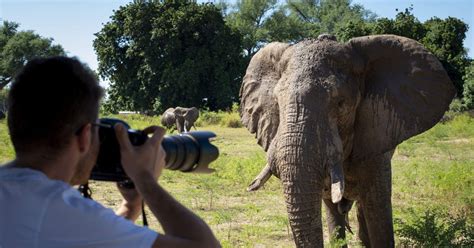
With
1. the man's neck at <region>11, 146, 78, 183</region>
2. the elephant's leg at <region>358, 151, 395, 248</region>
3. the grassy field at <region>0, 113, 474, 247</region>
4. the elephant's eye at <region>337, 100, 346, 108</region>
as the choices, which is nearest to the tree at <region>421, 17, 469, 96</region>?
the grassy field at <region>0, 113, 474, 247</region>

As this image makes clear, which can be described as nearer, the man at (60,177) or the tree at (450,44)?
the man at (60,177)

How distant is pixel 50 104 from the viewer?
162cm

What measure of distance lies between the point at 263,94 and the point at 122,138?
13.5ft

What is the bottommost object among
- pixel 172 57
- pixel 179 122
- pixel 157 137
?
pixel 157 137

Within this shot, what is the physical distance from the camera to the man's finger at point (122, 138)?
1.79 meters

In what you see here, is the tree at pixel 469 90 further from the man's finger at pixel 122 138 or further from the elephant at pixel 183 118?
the man's finger at pixel 122 138

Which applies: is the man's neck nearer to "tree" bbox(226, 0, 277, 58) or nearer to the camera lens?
the camera lens

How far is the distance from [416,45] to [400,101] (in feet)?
1.51

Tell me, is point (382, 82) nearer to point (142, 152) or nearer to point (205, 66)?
point (142, 152)

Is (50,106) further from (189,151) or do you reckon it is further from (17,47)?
(17,47)

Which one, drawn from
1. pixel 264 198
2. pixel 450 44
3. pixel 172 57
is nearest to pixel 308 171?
pixel 264 198

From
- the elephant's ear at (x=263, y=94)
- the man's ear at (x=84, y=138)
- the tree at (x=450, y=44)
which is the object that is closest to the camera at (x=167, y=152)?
the man's ear at (x=84, y=138)

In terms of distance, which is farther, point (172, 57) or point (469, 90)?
point (172, 57)

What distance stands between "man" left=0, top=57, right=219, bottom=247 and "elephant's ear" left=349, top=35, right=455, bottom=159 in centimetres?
384
